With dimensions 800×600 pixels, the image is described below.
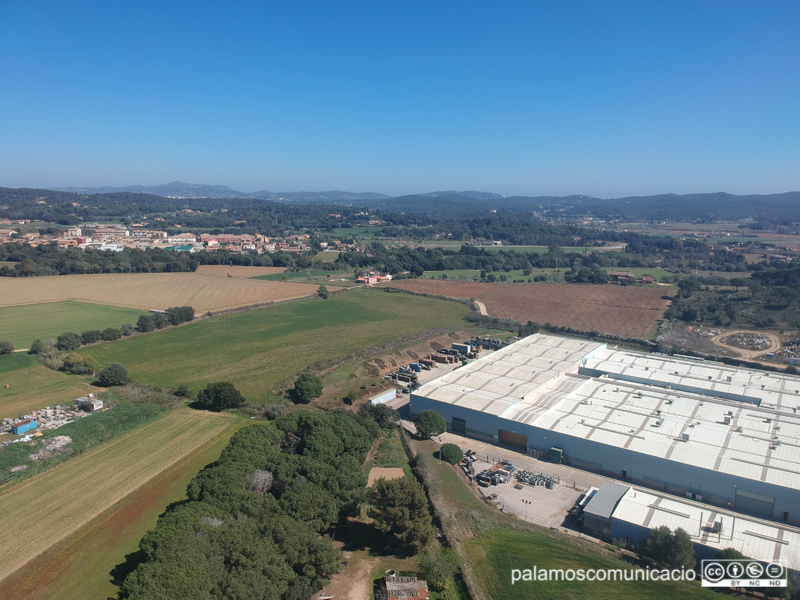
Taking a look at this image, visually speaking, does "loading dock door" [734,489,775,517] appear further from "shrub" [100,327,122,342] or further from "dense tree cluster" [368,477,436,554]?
"shrub" [100,327,122,342]

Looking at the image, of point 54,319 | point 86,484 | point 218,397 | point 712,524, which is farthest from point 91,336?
point 712,524

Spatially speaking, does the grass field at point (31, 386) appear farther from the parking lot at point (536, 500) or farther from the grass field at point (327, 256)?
the grass field at point (327, 256)

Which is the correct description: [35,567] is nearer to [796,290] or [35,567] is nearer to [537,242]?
[796,290]

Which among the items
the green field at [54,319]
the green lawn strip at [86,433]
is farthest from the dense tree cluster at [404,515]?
the green field at [54,319]

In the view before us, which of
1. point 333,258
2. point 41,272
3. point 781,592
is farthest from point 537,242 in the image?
point 781,592

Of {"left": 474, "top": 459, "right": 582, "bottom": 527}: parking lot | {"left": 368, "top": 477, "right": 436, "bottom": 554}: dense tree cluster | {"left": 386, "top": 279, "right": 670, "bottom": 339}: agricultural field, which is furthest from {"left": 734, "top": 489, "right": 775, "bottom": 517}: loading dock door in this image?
{"left": 386, "top": 279, "right": 670, "bottom": 339}: agricultural field

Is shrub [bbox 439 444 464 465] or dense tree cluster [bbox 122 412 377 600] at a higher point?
dense tree cluster [bbox 122 412 377 600]
